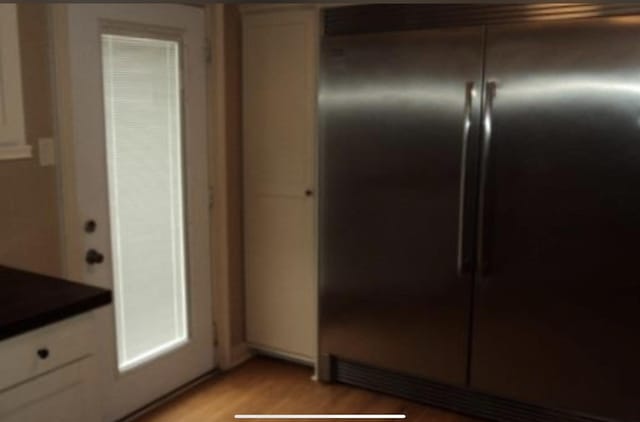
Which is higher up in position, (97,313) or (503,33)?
(503,33)

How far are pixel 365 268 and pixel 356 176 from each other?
449 mm

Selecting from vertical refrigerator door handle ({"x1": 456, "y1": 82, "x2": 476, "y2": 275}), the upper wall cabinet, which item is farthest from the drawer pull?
vertical refrigerator door handle ({"x1": 456, "y1": 82, "x2": 476, "y2": 275})

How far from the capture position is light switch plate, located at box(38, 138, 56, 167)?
7.34 feet

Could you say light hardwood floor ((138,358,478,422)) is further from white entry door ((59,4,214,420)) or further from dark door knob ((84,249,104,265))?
dark door knob ((84,249,104,265))

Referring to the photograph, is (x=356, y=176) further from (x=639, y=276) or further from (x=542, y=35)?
(x=639, y=276)

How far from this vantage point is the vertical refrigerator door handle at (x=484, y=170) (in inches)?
94.8

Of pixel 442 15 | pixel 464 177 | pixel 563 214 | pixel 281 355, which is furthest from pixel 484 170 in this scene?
pixel 281 355

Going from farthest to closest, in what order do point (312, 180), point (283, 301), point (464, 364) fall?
1. point (283, 301)
2. point (312, 180)
3. point (464, 364)

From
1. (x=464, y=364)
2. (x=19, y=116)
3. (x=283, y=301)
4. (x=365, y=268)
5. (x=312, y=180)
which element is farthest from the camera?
(x=283, y=301)

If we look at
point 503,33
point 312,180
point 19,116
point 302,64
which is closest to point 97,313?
Result: point 19,116

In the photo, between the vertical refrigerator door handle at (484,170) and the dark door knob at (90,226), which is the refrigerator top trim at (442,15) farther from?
the dark door knob at (90,226)

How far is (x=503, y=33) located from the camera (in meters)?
2.37

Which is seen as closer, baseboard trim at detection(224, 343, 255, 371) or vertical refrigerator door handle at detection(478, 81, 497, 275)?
vertical refrigerator door handle at detection(478, 81, 497, 275)

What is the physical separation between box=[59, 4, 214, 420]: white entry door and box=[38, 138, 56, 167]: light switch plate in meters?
0.10
